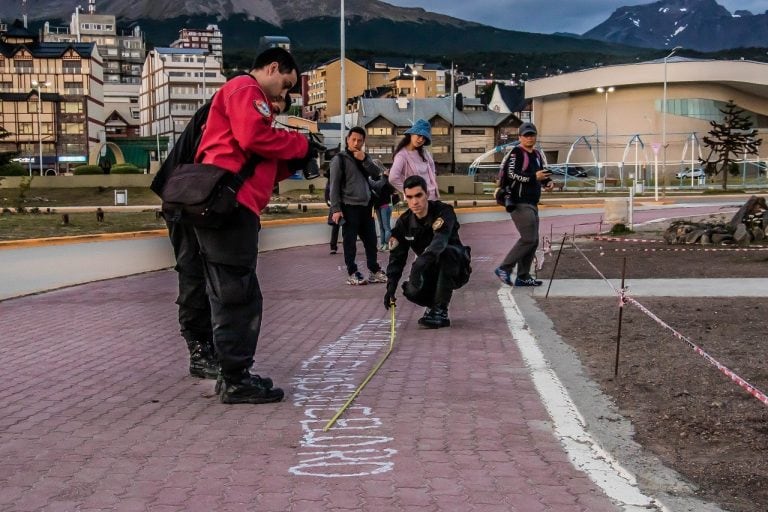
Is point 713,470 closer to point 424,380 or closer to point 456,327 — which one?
point 424,380

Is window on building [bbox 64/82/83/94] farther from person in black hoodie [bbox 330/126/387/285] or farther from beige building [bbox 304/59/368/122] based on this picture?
person in black hoodie [bbox 330/126/387/285]

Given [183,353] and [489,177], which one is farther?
[489,177]

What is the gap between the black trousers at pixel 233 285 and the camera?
220 inches

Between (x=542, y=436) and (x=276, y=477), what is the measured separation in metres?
1.40

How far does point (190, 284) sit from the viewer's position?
6.34 m

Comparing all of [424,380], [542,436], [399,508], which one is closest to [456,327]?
[424,380]

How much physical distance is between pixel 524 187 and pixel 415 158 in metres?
1.27

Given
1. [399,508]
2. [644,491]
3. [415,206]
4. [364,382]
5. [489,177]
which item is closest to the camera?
[399,508]

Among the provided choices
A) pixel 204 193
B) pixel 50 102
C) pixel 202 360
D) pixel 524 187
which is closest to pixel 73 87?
pixel 50 102

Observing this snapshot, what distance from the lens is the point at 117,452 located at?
4.67 meters

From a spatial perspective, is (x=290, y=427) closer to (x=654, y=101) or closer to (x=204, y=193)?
(x=204, y=193)

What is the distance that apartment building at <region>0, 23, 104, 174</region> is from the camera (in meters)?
108

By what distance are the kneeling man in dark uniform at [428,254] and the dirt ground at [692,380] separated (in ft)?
3.29

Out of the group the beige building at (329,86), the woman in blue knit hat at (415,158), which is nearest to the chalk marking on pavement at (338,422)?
the woman in blue knit hat at (415,158)
